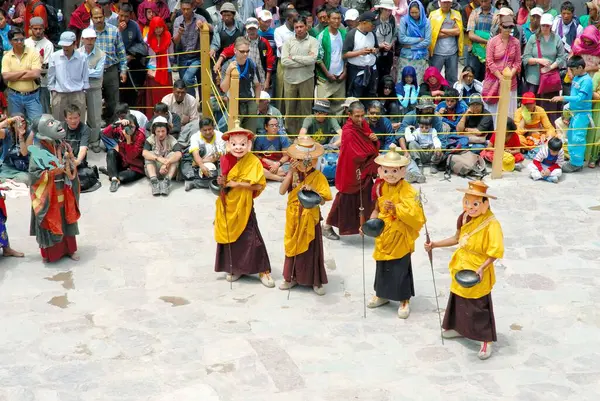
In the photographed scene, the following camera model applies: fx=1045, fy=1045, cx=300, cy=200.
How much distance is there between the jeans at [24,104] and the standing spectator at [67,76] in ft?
0.71

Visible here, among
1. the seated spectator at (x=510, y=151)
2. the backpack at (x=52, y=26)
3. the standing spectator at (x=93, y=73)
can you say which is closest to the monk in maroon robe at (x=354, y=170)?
the seated spectator at (x=510, y=151)

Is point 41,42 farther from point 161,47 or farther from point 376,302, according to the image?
point 376,302

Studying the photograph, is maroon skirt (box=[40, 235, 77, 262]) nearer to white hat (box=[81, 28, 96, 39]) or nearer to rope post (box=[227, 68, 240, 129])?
rope post (box=[227, 68, 240, 129])

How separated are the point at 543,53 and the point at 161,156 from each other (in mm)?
5455

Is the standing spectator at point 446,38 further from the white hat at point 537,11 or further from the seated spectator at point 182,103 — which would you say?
the seated spectator at point 182,103

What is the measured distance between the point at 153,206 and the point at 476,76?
525 centimetres

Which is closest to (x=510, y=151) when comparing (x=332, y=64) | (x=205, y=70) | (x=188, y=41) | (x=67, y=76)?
(x=332, y=64)

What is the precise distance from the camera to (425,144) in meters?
13.4

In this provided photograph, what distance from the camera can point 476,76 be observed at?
48.4ft

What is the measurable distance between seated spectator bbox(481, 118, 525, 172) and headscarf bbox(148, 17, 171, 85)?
440 cm

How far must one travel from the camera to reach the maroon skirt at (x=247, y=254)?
404 inches

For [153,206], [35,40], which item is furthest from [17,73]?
[153,206]

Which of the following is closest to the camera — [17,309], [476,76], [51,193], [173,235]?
[17,309]

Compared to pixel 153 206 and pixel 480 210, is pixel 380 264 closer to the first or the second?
pixel 480 210
